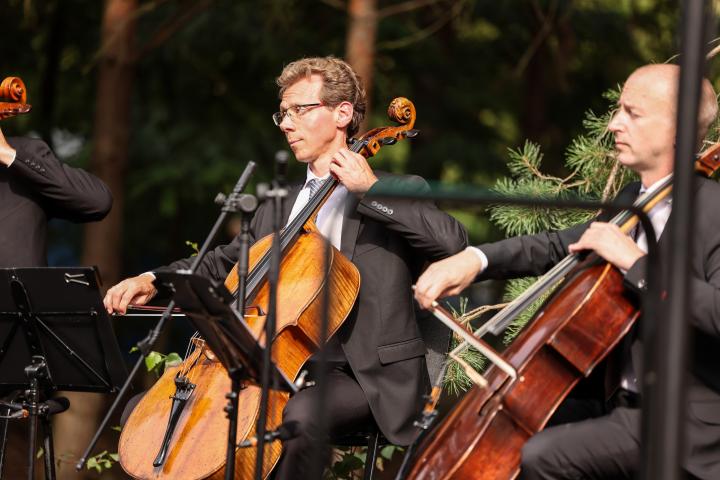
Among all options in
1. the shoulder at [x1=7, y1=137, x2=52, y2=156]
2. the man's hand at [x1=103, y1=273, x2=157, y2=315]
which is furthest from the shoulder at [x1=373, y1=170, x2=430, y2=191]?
the shoulder at [x1=7, y1=137, x2=52, y2=156]

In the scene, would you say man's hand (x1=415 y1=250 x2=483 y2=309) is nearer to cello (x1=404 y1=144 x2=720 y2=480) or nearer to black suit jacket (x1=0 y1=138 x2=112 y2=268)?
cello (x1=404 y1=144 x2=720 y2=480)

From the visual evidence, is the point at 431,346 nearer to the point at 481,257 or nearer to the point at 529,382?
the point at 481,257

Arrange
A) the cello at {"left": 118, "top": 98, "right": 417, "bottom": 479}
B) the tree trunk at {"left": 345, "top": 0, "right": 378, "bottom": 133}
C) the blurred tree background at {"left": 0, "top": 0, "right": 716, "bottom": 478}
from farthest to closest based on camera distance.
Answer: the blurred tree background at {"left": 0, "top": 0, "right": 716, "bottom": 478}, the tree trunk at {"left": 345, "top": 0, "right": 378, "bottom": 133}, the cello at {"left": 118, "top": 98, "right": 417, "bottom": 479}

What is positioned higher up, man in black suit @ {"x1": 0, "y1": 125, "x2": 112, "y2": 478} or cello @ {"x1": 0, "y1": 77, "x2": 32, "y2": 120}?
cello @ {"x1": 0, "y1": 77, "x2": 32, "y2": 120}

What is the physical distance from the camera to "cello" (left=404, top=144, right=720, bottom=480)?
2.78 meters

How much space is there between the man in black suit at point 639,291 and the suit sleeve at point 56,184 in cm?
160

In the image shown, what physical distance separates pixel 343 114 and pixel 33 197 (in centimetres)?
115

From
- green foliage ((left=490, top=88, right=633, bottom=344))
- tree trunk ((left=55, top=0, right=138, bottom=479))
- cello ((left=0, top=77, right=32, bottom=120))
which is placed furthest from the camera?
tree trunk ((left=55, top=0, right=138, bottom=479))

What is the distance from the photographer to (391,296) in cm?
373

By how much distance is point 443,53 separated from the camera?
9016mm

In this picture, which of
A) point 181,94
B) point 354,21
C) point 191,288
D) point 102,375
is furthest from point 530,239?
point 181,94

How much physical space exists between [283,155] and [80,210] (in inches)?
61.6

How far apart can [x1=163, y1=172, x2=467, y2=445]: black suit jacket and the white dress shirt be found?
30mm

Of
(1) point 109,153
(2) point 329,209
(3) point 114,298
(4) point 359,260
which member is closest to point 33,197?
(3) point 114,298
